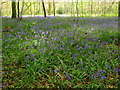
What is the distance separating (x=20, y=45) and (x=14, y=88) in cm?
285

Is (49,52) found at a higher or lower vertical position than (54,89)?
higher

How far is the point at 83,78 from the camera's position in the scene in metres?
3.90

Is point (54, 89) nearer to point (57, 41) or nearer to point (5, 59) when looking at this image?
point (5, 59)

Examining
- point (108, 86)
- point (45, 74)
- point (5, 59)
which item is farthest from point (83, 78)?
point (5, 59)

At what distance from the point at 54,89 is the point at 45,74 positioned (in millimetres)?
654

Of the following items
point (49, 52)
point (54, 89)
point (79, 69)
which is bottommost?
point (54, 89)

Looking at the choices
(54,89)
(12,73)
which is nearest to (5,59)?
(12,73)

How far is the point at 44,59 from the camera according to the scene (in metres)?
4.79

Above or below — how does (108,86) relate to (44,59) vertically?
below

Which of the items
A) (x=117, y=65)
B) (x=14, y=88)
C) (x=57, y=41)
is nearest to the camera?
(x=14, y=88)

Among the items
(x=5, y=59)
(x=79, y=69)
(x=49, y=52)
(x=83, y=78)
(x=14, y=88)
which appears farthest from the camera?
(x=49, y=52)

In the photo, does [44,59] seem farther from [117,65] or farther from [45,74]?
[117,65]

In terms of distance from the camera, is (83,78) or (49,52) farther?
(49,52)

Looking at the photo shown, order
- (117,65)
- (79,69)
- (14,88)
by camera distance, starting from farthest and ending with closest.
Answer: (117,65), (79,69), (14,88)
